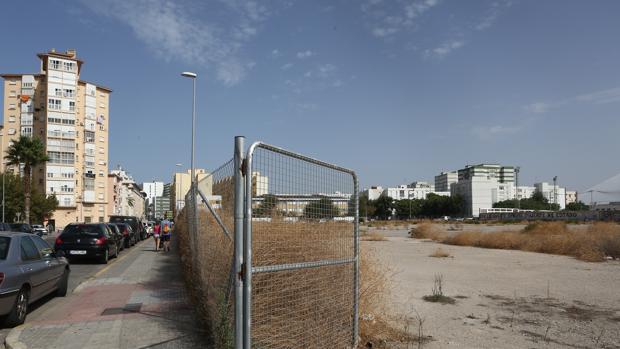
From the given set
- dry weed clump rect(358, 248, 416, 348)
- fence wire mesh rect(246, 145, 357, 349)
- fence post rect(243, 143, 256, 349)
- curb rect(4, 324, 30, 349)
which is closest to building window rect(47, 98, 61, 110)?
curb rect(4, 324, 30, 349)

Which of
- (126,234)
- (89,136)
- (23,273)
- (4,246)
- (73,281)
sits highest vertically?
(89,136)

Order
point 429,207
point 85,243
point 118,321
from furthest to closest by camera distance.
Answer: point 429,207 → point 85,243 → point 118,321

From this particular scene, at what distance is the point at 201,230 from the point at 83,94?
85606 mm

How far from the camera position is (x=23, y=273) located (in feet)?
25.6

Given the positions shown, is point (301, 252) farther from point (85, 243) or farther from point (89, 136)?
point (89, 136)

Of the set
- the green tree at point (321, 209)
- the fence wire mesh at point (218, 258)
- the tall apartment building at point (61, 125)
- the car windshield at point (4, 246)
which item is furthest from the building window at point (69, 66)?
the green tree at point (321, 209)

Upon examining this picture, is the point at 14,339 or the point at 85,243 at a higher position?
the point at 85,243

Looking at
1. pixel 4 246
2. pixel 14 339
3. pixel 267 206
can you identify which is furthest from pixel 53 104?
pixel 267 206

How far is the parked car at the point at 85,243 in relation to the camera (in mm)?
17984

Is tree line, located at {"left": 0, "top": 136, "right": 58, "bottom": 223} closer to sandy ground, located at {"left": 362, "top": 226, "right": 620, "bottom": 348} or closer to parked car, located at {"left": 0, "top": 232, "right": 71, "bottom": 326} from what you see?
parked car, located at {"left": 0, "top": 232, "right": 71, "bottom": 326}

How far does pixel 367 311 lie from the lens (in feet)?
23.2

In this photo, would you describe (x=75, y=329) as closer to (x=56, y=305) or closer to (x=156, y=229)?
(x=56, y=305)

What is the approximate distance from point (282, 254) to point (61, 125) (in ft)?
280

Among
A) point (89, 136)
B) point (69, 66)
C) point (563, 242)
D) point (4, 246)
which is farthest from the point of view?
point (89, 136)
